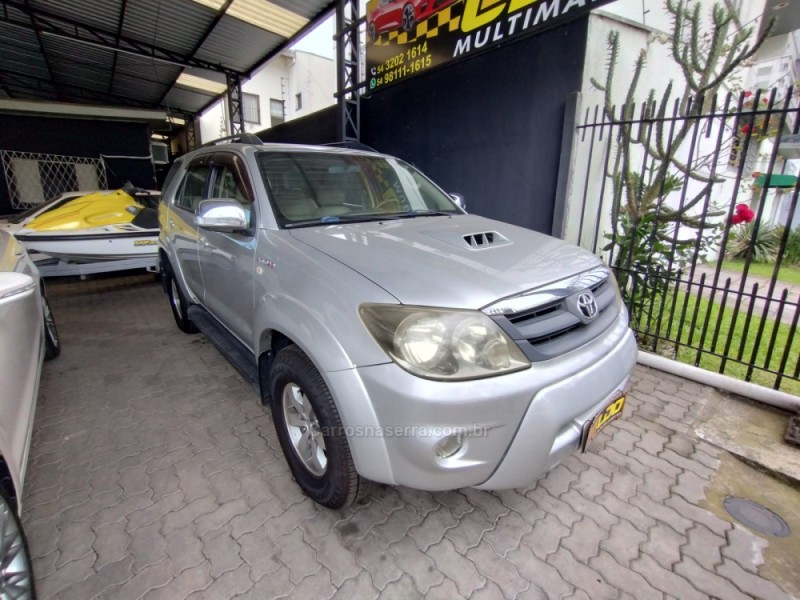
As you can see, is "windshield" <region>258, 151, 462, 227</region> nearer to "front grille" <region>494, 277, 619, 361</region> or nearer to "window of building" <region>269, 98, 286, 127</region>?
"front grille" <region>494, 277, 619, 361</region>

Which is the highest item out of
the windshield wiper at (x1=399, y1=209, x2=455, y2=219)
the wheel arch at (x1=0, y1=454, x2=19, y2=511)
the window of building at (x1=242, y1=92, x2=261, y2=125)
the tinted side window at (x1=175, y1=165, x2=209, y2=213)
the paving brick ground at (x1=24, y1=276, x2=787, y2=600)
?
the window of building at (x1=242, y1=92, x2=261, y2=125)

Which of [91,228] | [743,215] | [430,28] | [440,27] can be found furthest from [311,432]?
[430,28]

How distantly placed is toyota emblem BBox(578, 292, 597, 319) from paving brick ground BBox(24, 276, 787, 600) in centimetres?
103

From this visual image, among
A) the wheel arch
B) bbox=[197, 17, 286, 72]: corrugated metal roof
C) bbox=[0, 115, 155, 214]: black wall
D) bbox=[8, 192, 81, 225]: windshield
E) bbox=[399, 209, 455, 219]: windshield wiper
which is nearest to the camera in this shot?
the wheel arch

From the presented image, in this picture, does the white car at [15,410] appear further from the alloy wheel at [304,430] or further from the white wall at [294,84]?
the white wall at [294,84]

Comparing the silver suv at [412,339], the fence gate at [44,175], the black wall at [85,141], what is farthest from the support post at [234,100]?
the silver suv at [412,339]

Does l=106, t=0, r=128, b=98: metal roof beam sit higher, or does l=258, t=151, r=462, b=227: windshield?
l=106, t=0, r=128, b=98: metal roof beam

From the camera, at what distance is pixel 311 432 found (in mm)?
1927

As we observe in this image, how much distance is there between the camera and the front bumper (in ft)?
4.67

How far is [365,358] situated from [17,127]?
1328 centimetres

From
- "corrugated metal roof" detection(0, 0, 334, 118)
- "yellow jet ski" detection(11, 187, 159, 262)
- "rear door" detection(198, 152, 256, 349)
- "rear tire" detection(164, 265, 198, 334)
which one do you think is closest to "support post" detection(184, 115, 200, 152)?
"corrugated metal roof" detection(0, 0, 334, 118)

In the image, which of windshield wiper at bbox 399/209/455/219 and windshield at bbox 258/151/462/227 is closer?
windshield at bbox 258/151/462/227

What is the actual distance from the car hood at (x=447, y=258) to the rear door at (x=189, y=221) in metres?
1.53

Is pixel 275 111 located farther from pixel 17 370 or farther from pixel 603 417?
pixel 603 417
